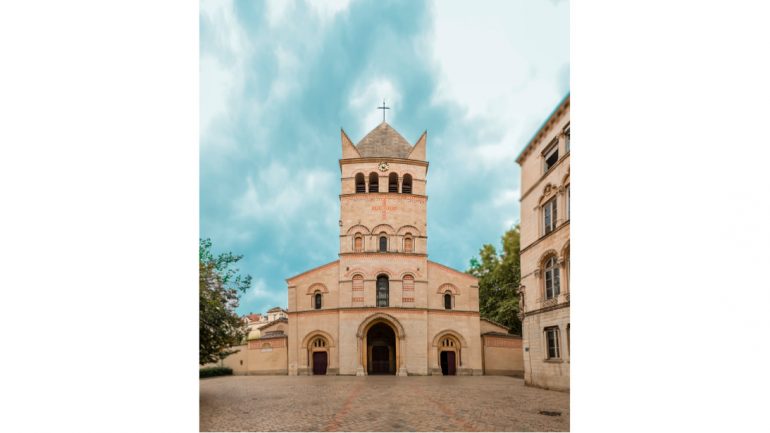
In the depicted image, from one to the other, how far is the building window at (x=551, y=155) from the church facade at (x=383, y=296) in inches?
468

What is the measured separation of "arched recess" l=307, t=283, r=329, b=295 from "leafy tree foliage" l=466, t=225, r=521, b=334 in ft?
30.1

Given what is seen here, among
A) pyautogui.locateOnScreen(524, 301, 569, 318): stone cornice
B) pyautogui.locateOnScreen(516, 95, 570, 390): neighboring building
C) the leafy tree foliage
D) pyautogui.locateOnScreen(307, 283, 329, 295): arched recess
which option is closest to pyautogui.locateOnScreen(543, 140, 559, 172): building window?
pyautogui.locateOnScreen(516, 95, 570, 390): neighboring building

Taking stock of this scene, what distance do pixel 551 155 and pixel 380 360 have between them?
15468 millimetres

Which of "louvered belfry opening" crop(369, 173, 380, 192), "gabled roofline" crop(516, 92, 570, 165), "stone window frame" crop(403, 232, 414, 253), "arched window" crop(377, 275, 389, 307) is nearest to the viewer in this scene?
"gabled roofline" crop(516, 92, 570, 165)

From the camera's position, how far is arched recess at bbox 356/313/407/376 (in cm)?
2281

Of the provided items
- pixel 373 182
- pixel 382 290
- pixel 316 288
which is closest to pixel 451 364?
pixel 382 290

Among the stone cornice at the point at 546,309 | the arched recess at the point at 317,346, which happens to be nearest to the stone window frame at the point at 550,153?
the stone cornice at the point at 546,309

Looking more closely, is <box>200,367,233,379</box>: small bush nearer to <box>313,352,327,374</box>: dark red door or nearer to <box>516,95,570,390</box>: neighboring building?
<box>313,352,327,374</box>: dark red door

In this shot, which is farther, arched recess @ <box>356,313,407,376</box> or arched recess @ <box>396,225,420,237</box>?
arched recess @ <box>396,225,420,237</box>

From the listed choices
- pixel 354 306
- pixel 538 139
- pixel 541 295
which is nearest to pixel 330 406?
pixel 541 295

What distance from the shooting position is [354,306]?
23688 millimetres
